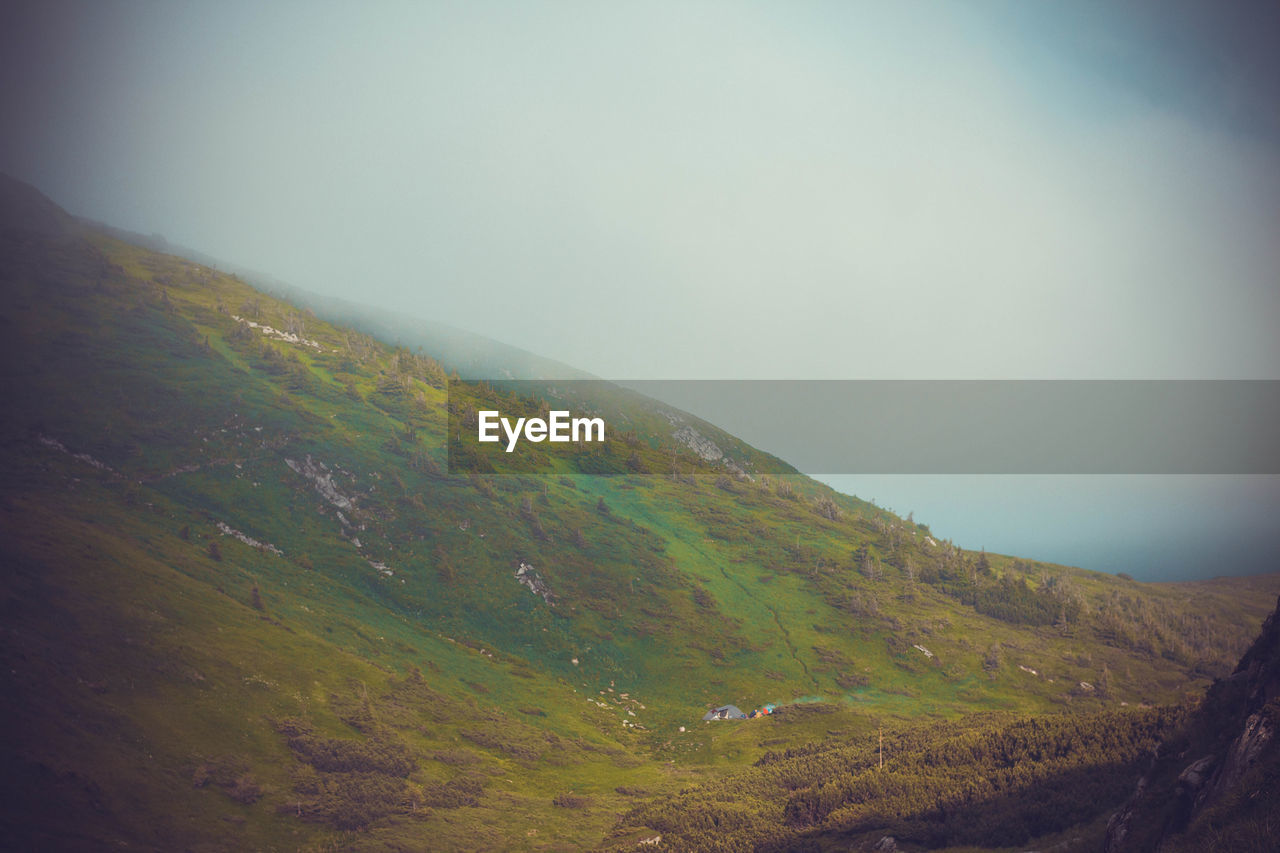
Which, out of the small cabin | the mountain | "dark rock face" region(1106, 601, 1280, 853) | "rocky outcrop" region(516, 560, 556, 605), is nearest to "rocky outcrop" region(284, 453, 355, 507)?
the mountain

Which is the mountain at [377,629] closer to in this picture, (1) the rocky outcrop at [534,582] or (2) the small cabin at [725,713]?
(1) the rocky outcrop at [534,582]

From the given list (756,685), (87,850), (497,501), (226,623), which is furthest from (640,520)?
(87,850)

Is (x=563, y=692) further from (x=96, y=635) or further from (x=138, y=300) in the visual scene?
(x=138, y=300)

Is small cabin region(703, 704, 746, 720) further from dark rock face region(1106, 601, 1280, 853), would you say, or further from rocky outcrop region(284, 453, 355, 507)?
dark rock face region(1106, 601, 1280, 853)

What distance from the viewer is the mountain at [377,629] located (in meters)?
66.8

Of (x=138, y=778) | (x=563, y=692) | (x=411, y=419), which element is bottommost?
(x=563, y=692)

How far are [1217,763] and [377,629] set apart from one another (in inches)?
4600

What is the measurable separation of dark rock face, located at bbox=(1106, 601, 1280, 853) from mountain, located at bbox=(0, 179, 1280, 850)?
43.7 ft

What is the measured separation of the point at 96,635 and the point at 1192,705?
10661cm

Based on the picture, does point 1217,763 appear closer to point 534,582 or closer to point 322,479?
point 534,582

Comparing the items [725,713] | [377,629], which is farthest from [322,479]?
[725,713]

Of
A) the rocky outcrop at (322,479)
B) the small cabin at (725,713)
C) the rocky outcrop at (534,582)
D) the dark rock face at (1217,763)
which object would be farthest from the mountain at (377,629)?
the dark rock face at (1217,763)

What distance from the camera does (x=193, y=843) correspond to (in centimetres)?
5700

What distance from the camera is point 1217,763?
22.0 meters
